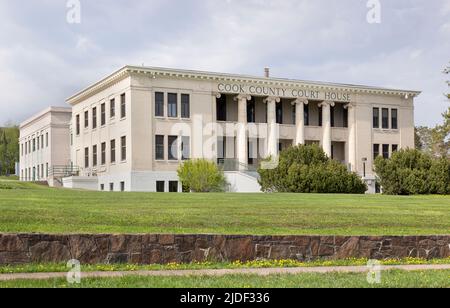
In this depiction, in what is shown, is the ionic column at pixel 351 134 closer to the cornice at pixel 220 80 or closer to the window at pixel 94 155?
the cornice at pixel 220 80

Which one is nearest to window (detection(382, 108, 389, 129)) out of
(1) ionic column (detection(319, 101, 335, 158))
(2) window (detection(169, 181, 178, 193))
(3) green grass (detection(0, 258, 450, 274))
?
(1) ionic column (detection(319, 101, 335, 158))

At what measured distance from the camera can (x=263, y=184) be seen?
160ft

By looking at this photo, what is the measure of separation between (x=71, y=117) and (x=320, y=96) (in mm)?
30256

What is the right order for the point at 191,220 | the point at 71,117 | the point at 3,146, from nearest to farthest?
1. the point at 191,220
2. the point at 71,117
3. the point at 3,146

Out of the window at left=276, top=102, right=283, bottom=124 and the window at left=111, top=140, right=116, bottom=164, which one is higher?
the window at left=276, top=102, right=283, bottom=124

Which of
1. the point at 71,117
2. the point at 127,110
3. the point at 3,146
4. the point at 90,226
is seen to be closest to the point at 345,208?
the point at 90,226

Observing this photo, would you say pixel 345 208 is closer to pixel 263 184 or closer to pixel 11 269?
pixel 11 269

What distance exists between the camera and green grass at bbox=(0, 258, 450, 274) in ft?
45.2

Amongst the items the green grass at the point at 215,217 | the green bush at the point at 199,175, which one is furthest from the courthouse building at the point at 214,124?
the green grass at the point at 215,217

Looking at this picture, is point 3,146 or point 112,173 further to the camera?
point 3,146

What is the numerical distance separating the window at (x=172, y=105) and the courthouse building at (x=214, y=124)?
0.29 ft

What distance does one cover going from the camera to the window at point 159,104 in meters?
59.2

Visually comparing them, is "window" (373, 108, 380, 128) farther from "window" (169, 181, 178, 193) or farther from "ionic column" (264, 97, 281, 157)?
"window" (169, 181, 178, 193)

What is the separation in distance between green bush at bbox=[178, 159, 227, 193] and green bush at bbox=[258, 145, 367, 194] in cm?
687
